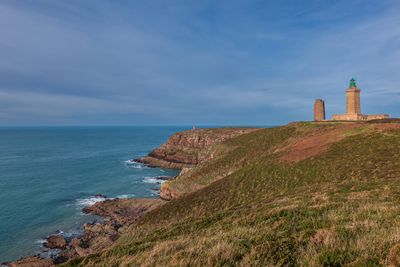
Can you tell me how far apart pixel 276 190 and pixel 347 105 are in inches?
1789

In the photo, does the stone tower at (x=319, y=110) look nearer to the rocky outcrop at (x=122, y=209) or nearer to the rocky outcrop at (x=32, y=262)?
the rocky outcrop at (x=122, y=209)

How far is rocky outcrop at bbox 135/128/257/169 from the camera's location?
328ft

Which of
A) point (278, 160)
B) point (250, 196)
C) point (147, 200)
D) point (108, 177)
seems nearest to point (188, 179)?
point (147, 200)

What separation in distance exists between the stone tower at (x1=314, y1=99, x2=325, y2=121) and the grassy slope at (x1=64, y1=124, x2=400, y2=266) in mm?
33611

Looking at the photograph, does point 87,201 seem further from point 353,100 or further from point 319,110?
point 353,100

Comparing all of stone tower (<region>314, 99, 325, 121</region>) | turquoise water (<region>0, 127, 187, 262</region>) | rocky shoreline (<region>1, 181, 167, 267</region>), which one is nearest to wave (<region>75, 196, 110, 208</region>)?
turquoise water (<region>0, 127, 187, 262</region>)

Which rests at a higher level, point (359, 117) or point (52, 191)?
point (359, 117)

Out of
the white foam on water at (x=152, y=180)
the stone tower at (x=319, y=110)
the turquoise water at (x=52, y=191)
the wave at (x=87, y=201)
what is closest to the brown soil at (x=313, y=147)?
the stone tower at (x=319, y=110)

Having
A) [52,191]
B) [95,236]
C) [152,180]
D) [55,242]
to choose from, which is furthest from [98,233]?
[152,180]

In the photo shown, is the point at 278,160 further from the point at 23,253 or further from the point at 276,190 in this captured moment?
the point at 23,253

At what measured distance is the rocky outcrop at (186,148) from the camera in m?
99.9

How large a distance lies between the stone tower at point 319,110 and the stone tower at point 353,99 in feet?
19.7

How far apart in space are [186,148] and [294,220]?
315 feet

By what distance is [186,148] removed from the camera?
10844 cm
